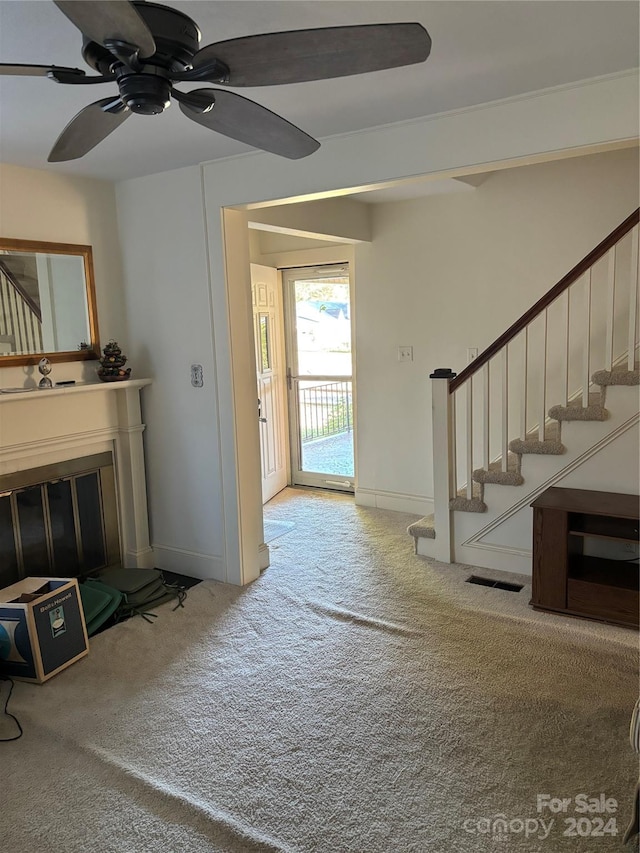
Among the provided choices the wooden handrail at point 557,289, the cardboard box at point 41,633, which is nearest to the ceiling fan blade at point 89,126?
the cardboard box at point 41,633

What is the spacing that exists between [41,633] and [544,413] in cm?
272

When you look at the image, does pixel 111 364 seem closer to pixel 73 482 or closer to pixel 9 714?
pixel 73 482

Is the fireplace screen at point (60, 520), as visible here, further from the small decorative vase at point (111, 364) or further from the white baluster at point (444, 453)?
the white baluster at point (444, 453)

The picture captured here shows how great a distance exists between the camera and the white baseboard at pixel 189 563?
3.71 metres

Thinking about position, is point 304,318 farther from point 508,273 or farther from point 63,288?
point 63,288

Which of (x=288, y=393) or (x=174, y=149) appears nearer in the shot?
(x=174, y=149)

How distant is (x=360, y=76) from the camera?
2.16 m

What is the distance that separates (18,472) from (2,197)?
1.38 m

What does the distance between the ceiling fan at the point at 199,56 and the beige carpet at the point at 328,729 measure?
2.02 meters

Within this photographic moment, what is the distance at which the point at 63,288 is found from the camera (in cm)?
345

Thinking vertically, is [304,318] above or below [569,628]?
above

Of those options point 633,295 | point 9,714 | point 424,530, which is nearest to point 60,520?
point 9,714

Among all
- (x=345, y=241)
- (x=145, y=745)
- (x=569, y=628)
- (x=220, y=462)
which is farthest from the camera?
(x=345, y=241)

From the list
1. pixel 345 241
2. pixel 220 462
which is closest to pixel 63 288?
pixel 220 462
